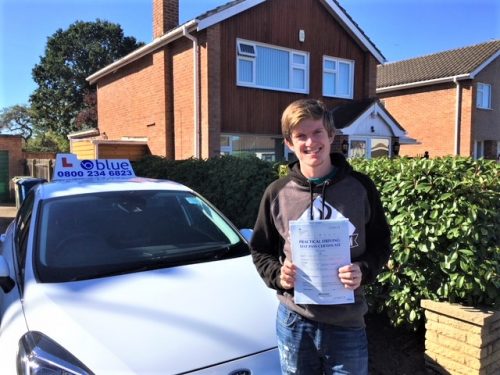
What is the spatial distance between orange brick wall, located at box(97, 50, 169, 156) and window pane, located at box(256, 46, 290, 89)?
9.37 feet

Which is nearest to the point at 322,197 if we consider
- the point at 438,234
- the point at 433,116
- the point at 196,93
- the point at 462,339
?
the point at 438,234

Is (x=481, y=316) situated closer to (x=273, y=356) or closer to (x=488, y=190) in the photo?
(x=488, y=190)

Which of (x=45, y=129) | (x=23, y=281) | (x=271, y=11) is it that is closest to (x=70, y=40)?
(x=45, y=129)

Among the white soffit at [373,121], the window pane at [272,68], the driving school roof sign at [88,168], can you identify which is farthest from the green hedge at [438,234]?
the white soffit at [373,121]

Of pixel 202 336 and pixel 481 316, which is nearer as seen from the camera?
pixel 202 336

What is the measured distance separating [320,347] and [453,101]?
20659mm

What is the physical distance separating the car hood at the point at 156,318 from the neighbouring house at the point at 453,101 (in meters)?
19.1

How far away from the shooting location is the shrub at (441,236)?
3.02 metres

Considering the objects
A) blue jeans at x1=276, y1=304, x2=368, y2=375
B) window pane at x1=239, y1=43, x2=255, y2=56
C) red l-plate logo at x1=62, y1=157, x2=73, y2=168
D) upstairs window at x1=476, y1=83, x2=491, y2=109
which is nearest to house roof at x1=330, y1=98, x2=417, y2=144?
window pane at x1=239, y1=43, x2=255, y2=56

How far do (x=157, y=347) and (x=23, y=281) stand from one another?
106 centimetres

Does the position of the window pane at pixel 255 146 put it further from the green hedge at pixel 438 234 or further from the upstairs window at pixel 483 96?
the upstairs window at pixel 483 96

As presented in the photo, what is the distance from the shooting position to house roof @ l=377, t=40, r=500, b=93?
64.4 ft

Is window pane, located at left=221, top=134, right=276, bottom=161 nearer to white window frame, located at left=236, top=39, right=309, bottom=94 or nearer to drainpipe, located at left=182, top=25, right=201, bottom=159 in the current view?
drainpipe, located at left=182, top=25, right=201, bottom=159

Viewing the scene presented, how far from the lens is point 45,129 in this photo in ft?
122
